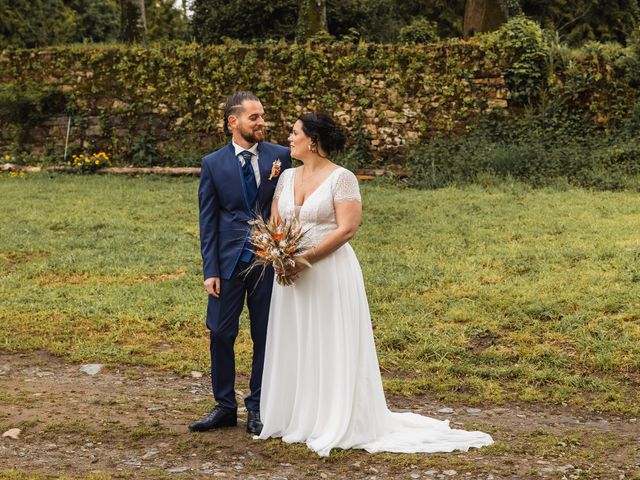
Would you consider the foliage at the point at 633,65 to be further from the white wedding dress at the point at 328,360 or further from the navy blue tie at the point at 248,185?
the navy blue tie at the point at 248,185

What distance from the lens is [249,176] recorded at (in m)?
5.46

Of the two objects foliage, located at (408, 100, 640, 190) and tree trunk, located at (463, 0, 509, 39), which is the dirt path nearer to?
foliage, located at (408, 100, 640, 190)

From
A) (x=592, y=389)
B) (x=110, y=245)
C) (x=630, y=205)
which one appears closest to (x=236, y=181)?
(x=592, y=389)

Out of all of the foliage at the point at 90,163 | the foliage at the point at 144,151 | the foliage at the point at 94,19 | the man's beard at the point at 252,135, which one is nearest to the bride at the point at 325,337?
the man's beard at the point at 252,135

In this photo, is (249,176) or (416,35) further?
(416,35)

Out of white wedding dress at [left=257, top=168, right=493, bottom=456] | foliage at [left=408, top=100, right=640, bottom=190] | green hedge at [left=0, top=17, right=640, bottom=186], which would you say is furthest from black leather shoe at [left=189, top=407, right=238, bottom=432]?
green hedge at [left=0, top=17, right=640, bottom=186]

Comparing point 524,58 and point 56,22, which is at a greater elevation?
point 56,22

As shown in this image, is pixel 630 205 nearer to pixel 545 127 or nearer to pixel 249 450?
pixel 545 127

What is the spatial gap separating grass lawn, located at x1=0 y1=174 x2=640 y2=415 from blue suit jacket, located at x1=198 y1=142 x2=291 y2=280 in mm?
2092

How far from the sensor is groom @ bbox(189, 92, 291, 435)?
541 cm

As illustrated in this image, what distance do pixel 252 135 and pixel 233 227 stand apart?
0.57 meters

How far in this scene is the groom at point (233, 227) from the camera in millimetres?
5414

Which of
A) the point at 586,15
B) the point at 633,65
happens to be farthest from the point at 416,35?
the point at 586,15

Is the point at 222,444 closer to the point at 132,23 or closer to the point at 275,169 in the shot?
the point at 275,169
